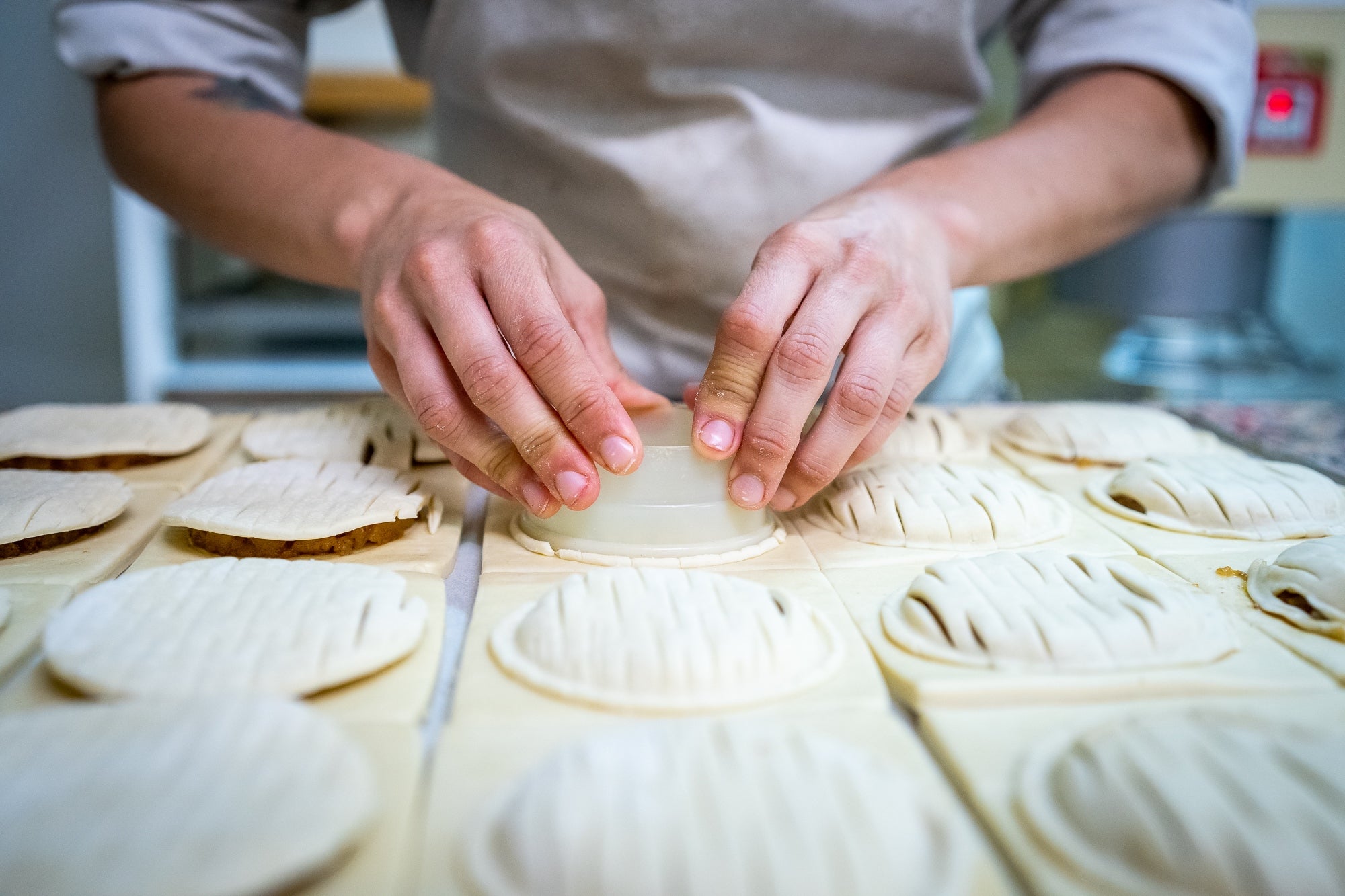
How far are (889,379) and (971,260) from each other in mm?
439

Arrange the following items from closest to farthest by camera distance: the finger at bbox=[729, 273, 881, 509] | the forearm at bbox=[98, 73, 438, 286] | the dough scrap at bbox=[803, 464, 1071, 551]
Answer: the finger at bbox=[729, 273, 881, 509] < the dough scrap at bbox=[803, 464, 1071, 551] < the forearm at bbox=[98, 73, 438, 286]

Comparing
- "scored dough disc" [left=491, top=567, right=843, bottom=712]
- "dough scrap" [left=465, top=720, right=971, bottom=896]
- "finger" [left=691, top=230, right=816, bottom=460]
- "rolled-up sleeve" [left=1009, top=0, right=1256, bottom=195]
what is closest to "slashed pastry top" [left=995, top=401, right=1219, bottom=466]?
"rolled-up sleeve" [left=1009, top=0, right=1256, bottom=195]

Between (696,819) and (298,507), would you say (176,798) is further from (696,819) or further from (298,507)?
(298,507)

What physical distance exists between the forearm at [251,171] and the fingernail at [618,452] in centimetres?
56

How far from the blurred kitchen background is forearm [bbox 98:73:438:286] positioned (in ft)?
4.94

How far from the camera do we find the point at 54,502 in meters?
1.22

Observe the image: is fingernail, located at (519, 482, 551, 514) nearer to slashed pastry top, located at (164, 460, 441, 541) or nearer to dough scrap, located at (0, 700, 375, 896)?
slashed pastry top, located at (164, 460, 441, 541)

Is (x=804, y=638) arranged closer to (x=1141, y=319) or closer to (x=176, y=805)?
(x=176, y=805)

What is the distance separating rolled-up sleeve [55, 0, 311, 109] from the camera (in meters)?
1.71

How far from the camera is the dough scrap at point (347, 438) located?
1523mm

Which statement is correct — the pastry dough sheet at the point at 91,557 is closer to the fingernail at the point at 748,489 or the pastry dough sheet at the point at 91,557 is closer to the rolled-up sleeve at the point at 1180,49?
the fingernail at the point at 748,489

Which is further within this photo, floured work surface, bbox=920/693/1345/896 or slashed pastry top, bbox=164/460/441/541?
slashed pastry top, bbox=164/460/441/541

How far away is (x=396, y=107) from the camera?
3.72 metres

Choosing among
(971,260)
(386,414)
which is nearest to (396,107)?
(386,414)
